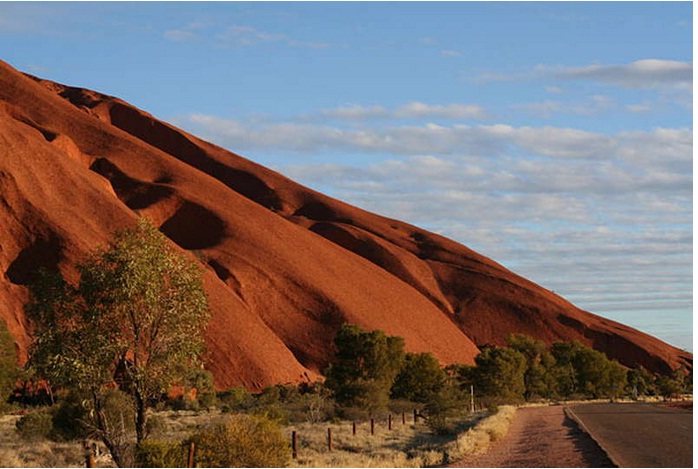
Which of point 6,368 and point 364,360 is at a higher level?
point 364,360

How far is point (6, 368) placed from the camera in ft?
170

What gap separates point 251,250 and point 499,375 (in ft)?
98.2

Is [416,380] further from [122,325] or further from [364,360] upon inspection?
[122,325]

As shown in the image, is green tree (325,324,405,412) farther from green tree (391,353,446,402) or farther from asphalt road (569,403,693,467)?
asphalt road (569,403,693,467)

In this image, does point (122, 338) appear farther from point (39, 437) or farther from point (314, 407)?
point (314, 407)

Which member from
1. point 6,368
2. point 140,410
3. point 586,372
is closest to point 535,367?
point 586,372

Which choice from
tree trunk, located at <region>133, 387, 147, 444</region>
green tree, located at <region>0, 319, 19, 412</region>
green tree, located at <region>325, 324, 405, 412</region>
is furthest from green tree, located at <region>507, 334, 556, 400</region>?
tree trunk, located at <region>133, 387, 147, 444</region>

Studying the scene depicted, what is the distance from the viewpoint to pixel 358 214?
146625 mm

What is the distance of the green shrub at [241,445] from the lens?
66.6 feet

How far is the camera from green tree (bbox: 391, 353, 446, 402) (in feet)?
238

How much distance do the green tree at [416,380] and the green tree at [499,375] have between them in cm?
1919

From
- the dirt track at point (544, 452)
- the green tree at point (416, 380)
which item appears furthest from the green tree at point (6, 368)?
the green tree at point (416, 380)

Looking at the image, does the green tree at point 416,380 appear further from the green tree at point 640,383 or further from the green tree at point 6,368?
the green tree at point 640,383

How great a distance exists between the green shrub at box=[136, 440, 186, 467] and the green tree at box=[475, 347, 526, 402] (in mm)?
74451
